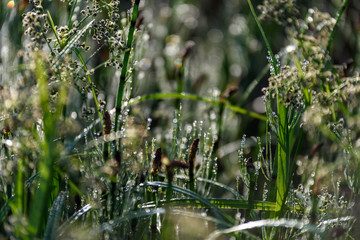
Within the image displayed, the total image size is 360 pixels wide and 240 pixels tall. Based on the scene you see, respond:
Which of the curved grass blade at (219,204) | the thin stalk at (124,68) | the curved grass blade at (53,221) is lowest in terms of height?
the curved grass blade at (219,204)

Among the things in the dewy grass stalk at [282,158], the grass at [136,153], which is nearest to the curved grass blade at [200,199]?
the grass at [136,153]

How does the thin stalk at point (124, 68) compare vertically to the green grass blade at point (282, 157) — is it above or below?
above

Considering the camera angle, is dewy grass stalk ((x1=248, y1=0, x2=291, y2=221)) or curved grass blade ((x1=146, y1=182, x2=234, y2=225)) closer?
curved grass blade ((x1=146, y1=182, x2=234, y2=225))

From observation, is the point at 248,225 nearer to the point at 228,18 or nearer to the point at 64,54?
the point at 64,54

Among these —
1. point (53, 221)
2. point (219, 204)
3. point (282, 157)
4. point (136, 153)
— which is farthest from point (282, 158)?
point (53, 221)

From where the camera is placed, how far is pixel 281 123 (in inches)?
51.9

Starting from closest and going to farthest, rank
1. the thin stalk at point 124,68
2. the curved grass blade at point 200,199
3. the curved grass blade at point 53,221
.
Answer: the curved grass blade at point 53,221 < the curved grass blade at point 200,199 < the thin stalk at point 124,68

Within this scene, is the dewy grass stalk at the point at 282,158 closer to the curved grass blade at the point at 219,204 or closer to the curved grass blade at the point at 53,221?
the curved grass blade at the point at 219,204

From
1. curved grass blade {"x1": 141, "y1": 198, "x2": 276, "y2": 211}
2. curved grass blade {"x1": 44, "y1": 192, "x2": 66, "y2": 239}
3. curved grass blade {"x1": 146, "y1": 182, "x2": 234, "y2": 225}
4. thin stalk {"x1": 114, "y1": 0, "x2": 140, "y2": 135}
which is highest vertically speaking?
thin stalk {"x1": 114, "y1": 0, "x2": 140, "y2": 135}

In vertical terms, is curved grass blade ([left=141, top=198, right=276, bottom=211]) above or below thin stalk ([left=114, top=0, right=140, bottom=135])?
below

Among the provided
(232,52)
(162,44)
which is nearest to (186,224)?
(162,44)

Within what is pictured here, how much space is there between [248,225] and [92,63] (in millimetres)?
1940

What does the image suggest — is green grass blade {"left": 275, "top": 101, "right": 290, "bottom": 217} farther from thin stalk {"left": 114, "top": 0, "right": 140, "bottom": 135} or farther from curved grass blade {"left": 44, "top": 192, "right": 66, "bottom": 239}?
curved grass blade {"left": 44, "top": 192, "right": 66, "bottom": 239}

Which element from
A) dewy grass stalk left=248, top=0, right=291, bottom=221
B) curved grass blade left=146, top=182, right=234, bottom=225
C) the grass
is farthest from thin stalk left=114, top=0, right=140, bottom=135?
dewy grass stalk left=248, top=0, right=291, bottom=221
